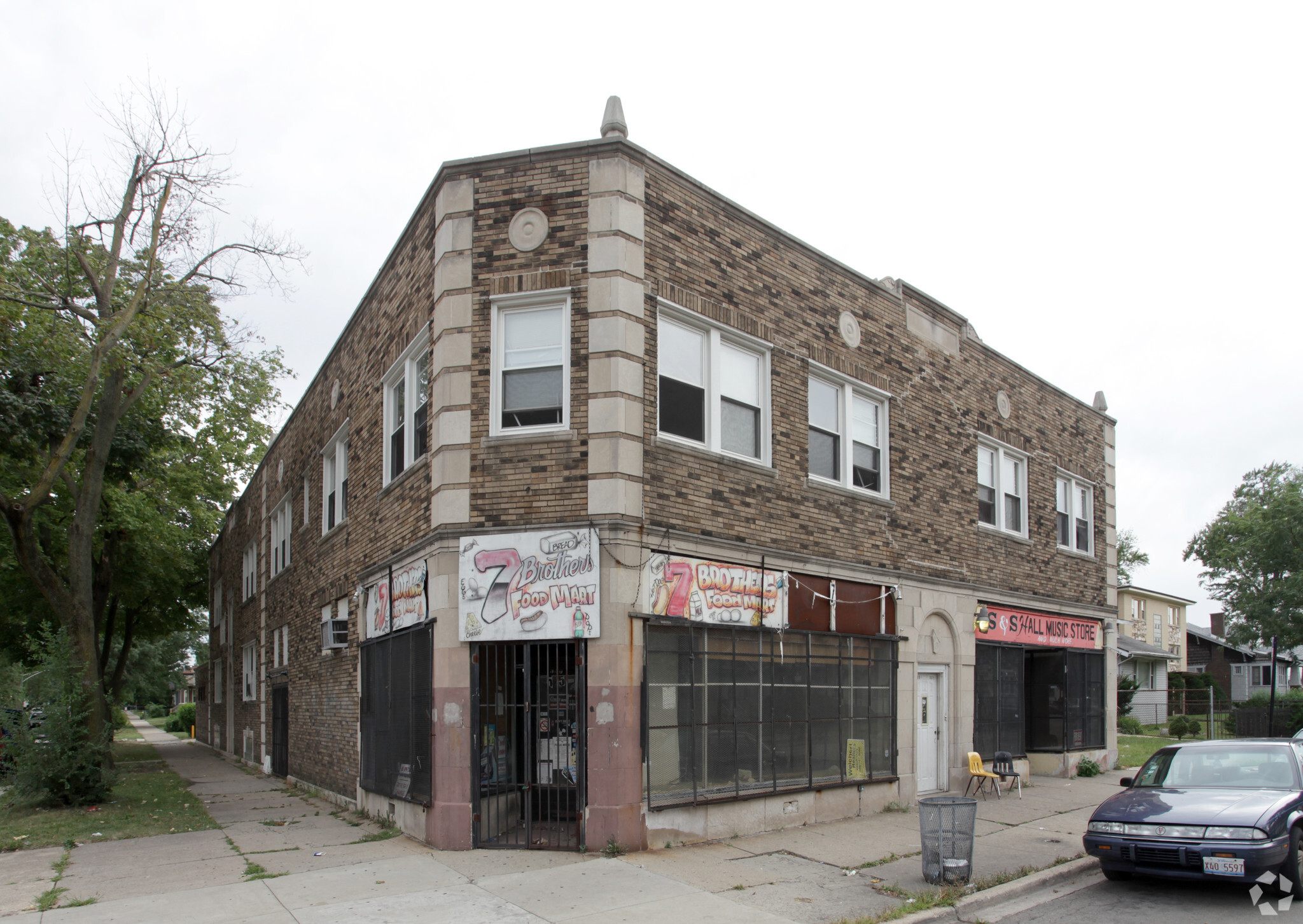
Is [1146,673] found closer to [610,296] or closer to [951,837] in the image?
[951,837]

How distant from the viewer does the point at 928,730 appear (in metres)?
15.1

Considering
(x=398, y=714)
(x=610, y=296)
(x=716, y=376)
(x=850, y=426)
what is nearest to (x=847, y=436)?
(x=850, y=426)

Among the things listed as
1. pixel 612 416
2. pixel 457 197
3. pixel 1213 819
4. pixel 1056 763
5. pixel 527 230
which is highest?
pixel 457 197

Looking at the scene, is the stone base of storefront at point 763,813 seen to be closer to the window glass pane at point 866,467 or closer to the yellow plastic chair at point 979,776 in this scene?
the yellow plastic chair at point 979,776

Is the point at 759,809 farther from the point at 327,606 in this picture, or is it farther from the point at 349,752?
the point at 327,606

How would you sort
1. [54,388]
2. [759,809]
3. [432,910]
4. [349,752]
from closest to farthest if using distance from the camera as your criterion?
Answer: 1. [432,910]
2. [759,809]
3. [349,752]
4. [54,388]

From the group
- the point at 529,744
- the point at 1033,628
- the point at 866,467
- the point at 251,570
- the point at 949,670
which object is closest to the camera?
the point at 529,744

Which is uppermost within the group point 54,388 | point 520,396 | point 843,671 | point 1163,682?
point 54,388

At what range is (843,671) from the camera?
13.2 m

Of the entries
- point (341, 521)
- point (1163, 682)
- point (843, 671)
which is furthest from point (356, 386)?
point (1163, 682)

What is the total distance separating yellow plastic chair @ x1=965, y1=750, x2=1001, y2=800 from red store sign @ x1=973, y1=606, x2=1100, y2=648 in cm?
218

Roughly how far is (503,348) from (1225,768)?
8.98 meters

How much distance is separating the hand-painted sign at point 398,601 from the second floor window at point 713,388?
3.50 m

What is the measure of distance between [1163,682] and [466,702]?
45421mm
